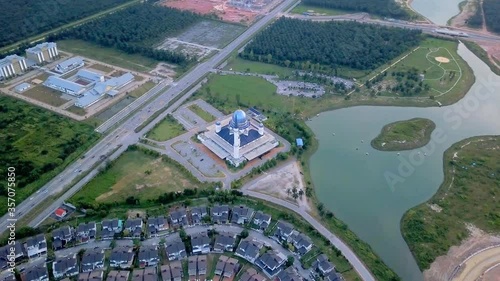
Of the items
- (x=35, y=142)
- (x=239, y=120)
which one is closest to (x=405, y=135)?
(x=239, y=120)

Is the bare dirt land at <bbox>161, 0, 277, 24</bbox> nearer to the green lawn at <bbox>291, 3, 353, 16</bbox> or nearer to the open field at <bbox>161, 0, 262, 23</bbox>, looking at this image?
the open field at <bbox>161, 0, 262, 23</bbox>

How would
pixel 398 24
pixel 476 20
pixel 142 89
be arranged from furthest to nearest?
1. pixel 398 24
2. pixel 476 20
3. pixel 142 89

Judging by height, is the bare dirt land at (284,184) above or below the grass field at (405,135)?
below

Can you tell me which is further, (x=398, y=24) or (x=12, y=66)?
(x=398, y=24)

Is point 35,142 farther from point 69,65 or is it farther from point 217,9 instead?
point 217,9

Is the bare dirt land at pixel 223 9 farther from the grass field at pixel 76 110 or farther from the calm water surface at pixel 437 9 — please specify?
the grass field at pixel 76 110

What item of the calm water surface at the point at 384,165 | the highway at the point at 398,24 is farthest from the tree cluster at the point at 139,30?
the calm water surface at the point at 384,165
